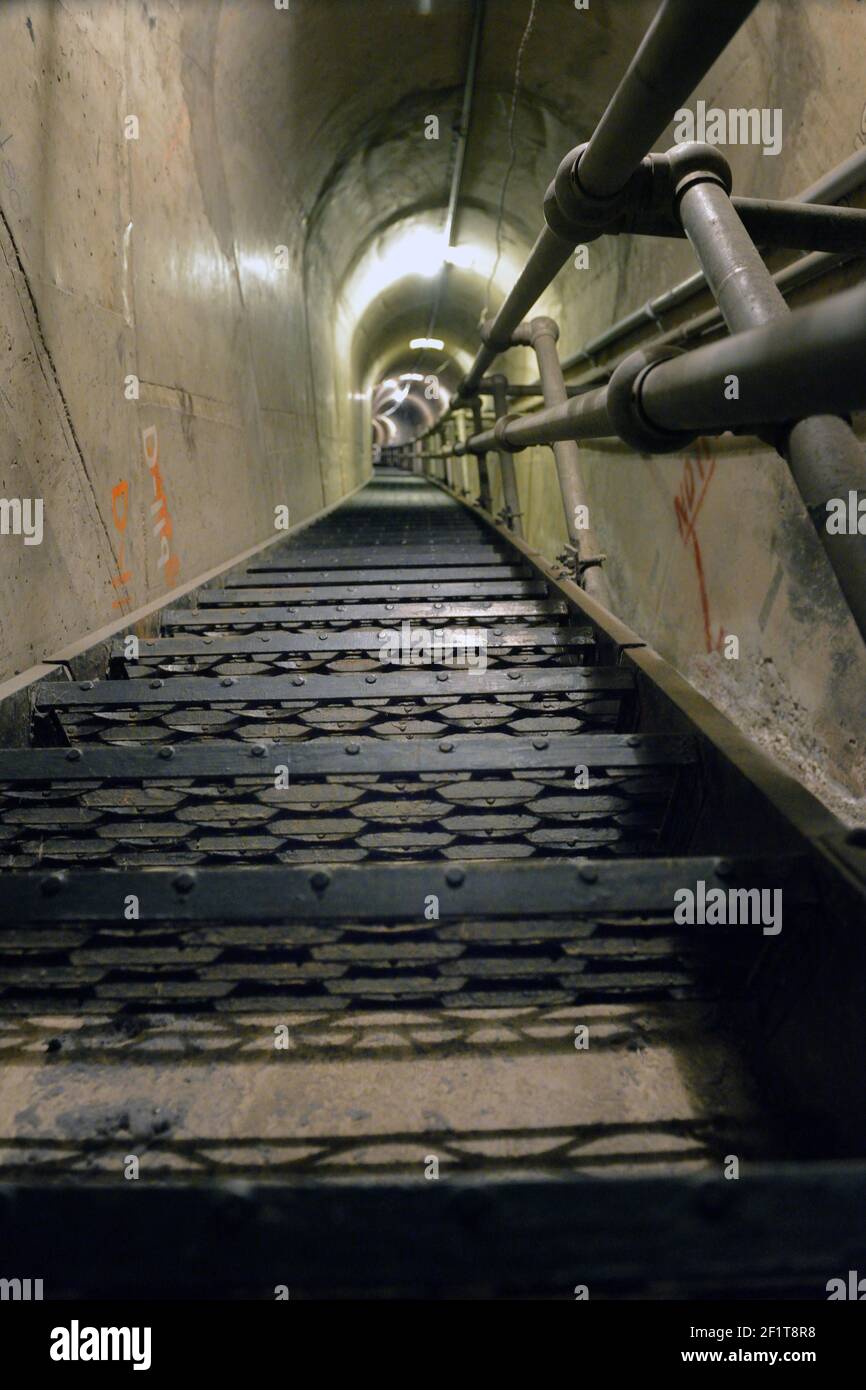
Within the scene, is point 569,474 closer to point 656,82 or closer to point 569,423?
point 569,423

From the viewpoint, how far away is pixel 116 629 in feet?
9.97

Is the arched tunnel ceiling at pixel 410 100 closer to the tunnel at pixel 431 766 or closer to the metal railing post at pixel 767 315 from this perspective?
the tunnel at pixel 431 766

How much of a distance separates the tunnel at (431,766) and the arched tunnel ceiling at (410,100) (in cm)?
10

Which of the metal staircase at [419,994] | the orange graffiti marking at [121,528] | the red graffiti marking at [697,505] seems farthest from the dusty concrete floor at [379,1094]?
the red graffiti marking at [697,505]

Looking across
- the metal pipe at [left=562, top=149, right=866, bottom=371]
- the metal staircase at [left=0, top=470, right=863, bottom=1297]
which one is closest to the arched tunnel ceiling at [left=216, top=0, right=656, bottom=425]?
the metal pipe at [left=562, top=149, right=866, bottom=371]

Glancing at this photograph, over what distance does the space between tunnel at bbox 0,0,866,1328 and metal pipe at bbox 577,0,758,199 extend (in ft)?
0.04

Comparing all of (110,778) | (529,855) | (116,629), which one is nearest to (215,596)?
(116,629)

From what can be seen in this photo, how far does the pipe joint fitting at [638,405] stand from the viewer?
6.47 ft

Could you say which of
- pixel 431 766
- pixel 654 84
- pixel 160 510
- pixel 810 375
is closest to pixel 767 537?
pixel 654 84

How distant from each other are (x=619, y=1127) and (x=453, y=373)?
2311 centimetres

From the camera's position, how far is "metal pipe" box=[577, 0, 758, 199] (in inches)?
72.3

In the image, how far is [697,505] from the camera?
460cm

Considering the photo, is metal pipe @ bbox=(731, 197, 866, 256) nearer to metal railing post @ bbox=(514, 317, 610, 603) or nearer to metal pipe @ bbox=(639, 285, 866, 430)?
metal pipe @ bbox=(639, 285, 866, 430)
